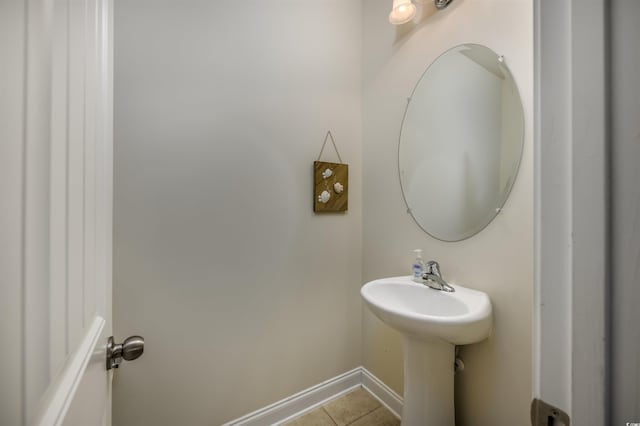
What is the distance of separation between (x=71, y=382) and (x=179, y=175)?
875 mm

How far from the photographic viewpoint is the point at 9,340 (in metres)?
0.22

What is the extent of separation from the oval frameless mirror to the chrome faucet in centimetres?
15

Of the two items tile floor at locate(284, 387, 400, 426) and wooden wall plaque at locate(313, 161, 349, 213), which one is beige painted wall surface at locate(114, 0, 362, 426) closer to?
wooden wall plaque at locate(313, 161, 349, 213)

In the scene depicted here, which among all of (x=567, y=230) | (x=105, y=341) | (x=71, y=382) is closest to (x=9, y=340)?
(x=71, y=382)

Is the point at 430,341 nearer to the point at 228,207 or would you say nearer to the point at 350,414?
the point at 350,414

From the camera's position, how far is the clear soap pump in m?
1.18

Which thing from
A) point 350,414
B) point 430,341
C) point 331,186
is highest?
point 331,186

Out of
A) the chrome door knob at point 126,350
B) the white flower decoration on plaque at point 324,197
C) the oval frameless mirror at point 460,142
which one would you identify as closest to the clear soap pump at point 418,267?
the oval frameless mirror at point 460,142

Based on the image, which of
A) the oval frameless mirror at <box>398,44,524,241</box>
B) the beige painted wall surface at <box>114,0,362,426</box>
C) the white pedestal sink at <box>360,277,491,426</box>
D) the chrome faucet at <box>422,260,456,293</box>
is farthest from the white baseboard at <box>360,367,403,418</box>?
the oval frameless mirror at <box>398,44,524,241</box>

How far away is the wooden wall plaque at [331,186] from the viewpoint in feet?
4.60

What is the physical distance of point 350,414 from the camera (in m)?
1.34

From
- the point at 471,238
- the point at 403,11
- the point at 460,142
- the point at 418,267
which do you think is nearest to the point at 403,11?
the point at 403,11

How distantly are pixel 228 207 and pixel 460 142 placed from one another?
117 centimetres

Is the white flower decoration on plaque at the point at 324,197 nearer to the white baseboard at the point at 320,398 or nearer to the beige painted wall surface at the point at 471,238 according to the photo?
the beige painted wall surface at the point at 471,238
